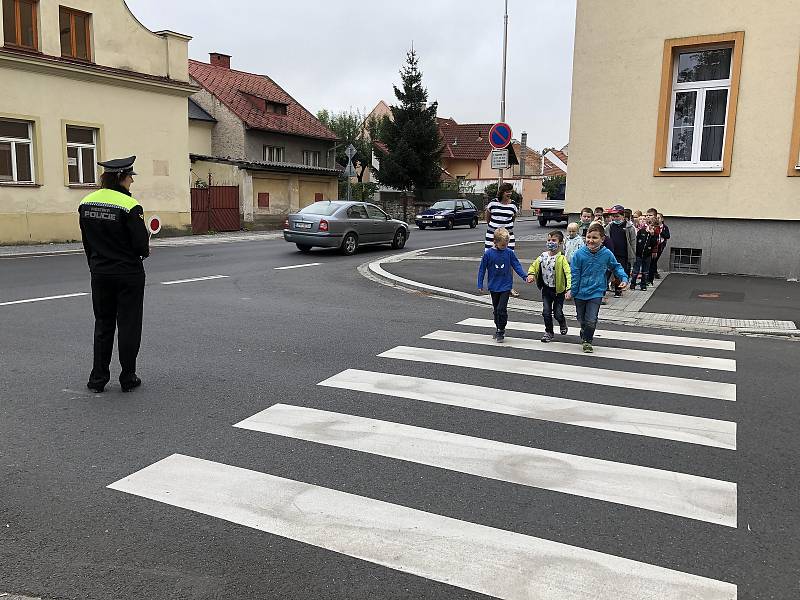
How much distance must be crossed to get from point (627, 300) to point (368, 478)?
8167mm

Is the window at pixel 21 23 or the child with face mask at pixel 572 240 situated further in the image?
the window at pixel 21 23

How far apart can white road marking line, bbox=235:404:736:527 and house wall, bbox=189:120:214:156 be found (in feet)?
120

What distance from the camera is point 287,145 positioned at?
4256cm

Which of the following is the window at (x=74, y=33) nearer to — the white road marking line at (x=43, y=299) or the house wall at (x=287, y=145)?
the white road marking line at (x=43, y=299)

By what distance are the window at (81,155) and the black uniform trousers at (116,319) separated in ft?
61.7

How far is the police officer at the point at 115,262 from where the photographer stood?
5.48 m

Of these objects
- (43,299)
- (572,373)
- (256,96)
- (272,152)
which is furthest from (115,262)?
(256,96)

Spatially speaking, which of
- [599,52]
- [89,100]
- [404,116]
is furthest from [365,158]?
[599,52]

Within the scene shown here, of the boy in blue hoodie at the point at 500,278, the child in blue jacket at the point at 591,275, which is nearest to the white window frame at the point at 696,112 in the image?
the child in blue jacket at the point at 591,275

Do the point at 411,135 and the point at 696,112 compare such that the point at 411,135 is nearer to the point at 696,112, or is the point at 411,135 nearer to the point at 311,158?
the point at 311,158

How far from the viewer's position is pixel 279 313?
9.68m

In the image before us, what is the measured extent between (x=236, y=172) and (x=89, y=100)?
1057cm

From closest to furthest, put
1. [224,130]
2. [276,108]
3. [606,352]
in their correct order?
1. [606,352]
2. [224,130]
3. [276,108]

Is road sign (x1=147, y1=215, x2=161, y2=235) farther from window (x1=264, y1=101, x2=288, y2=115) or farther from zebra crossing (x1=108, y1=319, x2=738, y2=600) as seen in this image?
window (x1=264, y1=101, x2=288, y2=115)
